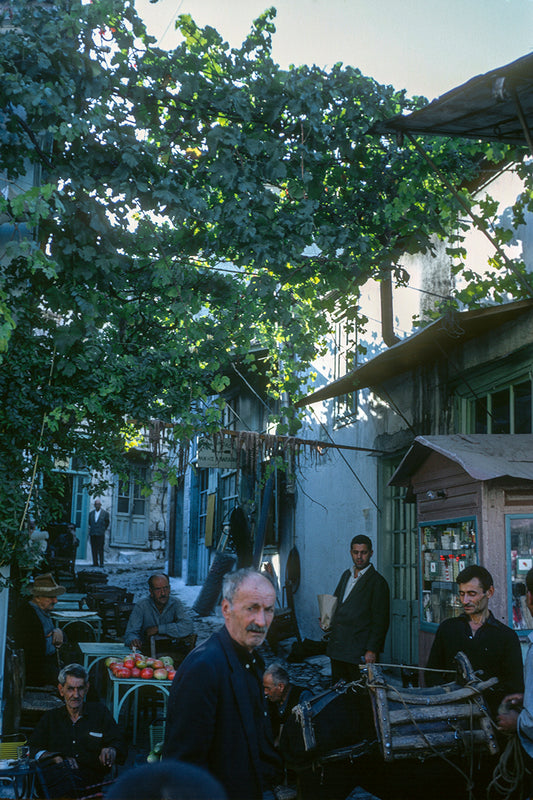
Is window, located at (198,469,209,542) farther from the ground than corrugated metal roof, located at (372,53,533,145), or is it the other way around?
corrugated metal roof, located at (372,53,533,145)

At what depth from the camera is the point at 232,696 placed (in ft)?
9.71

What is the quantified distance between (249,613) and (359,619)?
16.7 feet

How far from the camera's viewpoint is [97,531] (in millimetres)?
25422

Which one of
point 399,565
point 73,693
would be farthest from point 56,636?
point 399,565

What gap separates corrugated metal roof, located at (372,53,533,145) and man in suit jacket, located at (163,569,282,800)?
3.04m

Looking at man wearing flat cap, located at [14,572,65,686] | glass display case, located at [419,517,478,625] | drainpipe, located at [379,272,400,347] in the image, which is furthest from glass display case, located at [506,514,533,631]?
drainpipe, located at [379,272,400,347]

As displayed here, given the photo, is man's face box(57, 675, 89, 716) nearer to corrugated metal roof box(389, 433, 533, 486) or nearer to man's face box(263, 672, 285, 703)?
man's face box(263, 672, 285, 703)

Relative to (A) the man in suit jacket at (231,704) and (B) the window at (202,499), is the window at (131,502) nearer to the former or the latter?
(B) the window at (202,499)

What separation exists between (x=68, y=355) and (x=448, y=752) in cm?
463

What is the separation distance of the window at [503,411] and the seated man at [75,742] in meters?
4.88

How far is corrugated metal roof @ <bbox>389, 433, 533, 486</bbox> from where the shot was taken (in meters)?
6.29

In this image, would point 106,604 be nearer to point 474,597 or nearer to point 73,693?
point 73,693

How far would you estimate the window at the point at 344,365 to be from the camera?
545 inches

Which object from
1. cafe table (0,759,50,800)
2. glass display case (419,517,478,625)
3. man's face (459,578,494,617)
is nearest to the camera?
cafe table (0,759,50,800)
